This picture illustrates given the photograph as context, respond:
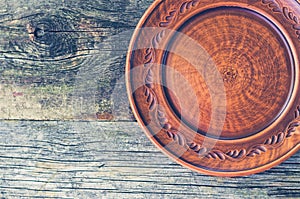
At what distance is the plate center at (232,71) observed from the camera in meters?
0.71

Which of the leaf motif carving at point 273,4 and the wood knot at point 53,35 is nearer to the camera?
the leaf motif carving at point 273,4

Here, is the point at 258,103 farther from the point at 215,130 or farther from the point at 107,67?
the point at 107,67

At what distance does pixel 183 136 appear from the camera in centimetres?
73

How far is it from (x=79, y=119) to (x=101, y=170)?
0.38 ft

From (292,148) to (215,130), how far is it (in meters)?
0.14

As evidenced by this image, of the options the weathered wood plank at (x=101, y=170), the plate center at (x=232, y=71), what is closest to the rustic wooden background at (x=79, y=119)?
the weathered wood plank at (x=101, y=170)

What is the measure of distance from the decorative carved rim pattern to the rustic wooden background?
0.08 metres

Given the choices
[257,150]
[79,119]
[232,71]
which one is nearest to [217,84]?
[232,71]

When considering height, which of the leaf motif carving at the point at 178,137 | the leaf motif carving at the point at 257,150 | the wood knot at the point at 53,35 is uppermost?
the wood knot at the point at 53,35

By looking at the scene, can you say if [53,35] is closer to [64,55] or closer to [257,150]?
[64,55]

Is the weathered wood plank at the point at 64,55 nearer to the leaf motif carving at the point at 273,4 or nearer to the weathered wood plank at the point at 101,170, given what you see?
the weathered wood plank at the point at 101,170

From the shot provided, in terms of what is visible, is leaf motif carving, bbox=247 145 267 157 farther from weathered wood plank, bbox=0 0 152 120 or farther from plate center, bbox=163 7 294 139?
weathered wood plank, bbox=0 0 152 120

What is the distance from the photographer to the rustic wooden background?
78 cm

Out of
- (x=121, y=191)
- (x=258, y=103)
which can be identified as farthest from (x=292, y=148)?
(x=121, y=191)
